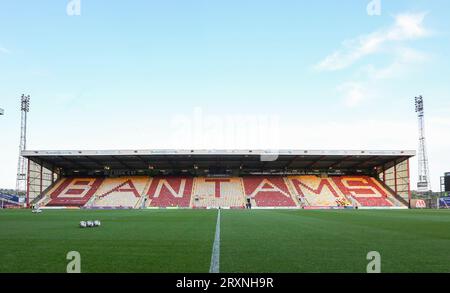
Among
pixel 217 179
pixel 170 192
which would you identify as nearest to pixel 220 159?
pixel 217 179

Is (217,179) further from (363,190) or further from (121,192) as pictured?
(363,190)

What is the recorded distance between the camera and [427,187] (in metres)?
57.8

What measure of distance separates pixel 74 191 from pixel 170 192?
14296mm

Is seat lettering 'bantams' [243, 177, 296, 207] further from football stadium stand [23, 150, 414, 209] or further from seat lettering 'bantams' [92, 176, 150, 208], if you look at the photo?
seat lettering 'bantams' [92, 176, 150, 208]

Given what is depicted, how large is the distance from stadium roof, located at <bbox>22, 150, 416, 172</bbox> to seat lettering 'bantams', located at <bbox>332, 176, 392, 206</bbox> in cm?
196

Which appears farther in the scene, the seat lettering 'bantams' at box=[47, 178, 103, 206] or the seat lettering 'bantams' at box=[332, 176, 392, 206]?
the seat lettering 'bantams' at box=[332, 176, 392, 206]

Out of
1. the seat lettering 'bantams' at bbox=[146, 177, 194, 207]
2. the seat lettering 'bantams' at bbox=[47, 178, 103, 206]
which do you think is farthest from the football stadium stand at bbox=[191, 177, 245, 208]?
the seat lettering 'bantams' at bbox=[47, 178, 103, 206]

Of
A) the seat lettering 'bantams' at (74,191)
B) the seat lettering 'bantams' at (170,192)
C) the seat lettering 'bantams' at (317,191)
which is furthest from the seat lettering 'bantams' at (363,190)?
the seat lettering 'bantams' at (74,191)

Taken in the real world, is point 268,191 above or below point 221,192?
above

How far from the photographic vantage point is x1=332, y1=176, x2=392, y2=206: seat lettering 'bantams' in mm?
57875

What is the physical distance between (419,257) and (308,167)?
184ft

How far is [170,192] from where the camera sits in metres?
59.2
